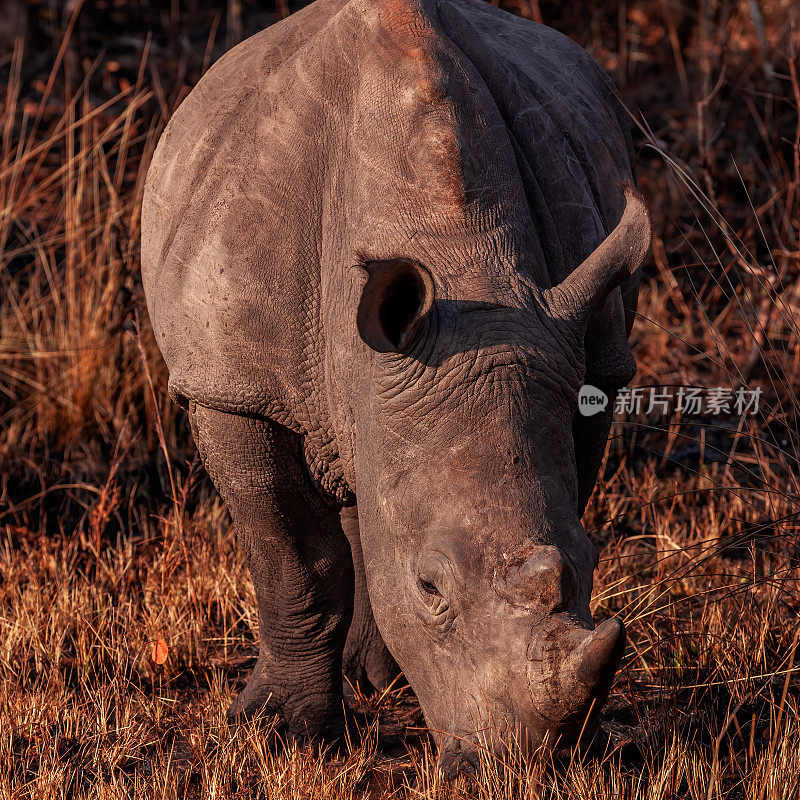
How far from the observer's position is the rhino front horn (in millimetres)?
2266

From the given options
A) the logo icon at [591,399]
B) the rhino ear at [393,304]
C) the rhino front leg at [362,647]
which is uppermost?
the rhino ear at [393,304]

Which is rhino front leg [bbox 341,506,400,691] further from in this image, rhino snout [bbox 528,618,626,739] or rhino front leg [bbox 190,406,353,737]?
rhino snout [bbox 528,618,626,739]

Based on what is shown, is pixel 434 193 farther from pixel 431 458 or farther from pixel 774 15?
pixel 774 15

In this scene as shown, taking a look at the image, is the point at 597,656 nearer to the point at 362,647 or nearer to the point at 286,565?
the point at 286,565

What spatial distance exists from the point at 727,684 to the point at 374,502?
1.63 m

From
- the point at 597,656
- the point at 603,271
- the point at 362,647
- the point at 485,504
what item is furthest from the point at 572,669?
the point at 362,647

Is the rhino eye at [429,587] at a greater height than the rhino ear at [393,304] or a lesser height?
lesser

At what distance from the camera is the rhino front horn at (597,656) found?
2266 mm

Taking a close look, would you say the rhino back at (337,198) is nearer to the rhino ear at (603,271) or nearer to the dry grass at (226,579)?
the rhino ear at (603,271)

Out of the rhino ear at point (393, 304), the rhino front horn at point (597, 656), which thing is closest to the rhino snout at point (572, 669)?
the rhino front horn at point (597, 656)

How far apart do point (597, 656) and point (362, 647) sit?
2.03 metres

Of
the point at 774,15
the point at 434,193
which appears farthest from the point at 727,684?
the point at 774,15

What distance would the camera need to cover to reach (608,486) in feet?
16.8

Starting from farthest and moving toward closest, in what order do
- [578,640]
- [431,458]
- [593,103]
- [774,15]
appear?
[774,15]
[593,103]
[431,458]
[578,640]
